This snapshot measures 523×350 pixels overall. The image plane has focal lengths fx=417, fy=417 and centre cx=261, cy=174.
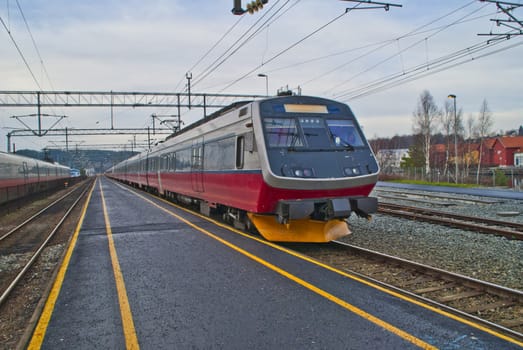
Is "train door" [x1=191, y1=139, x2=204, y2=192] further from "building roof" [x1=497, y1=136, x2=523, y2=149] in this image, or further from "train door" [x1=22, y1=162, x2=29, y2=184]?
"building roof" [x1=497, y1=136, x2=523, y2=149]

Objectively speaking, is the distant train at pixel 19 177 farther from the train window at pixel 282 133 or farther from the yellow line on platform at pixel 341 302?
the yellow line on platform at pixel 341 302

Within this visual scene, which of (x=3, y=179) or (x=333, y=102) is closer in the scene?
(x=333, y=102)

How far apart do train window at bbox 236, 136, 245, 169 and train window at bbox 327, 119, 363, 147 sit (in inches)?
77.7

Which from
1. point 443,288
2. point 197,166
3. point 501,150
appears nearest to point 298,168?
point 443,288

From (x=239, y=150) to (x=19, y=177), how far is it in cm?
2102

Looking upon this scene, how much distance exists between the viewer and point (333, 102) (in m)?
9.39

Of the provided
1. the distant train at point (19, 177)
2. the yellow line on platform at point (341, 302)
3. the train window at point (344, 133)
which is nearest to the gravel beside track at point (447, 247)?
the train window at point (344, 133)

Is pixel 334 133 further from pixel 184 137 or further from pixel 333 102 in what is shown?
pixel 184 137

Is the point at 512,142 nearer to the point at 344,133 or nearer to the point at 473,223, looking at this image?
the point at 473,223

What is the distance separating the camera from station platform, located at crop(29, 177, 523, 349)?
4.18m

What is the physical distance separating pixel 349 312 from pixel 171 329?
203 centimetres

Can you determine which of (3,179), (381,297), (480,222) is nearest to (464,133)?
(480,222)

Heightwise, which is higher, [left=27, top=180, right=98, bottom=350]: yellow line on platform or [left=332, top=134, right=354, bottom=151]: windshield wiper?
[left=332, top=134, right=354, bottom=151]: windshield wiper

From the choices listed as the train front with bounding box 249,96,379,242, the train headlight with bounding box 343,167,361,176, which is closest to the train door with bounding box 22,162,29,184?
the train front with bounding box 249,96,379,242
